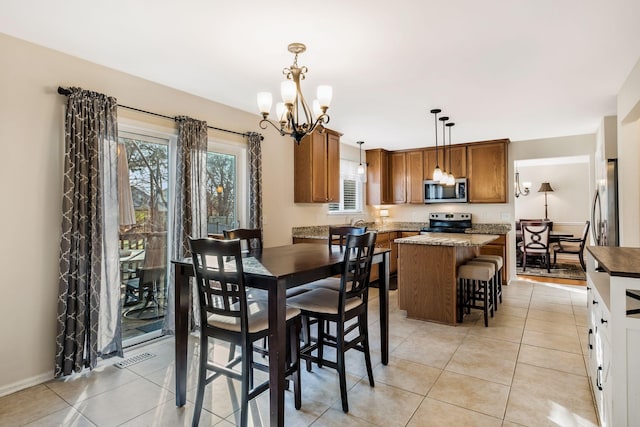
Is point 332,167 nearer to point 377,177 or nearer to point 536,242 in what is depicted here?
point 377,177

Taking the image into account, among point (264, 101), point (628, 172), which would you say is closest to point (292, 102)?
point (264, 101)

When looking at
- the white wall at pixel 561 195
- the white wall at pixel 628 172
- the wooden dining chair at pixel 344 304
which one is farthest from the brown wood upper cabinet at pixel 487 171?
the wooden dining chair at pixel 344 304

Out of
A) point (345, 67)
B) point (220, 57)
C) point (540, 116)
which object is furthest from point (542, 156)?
point (220, 57)

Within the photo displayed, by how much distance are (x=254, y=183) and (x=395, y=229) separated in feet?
11.2

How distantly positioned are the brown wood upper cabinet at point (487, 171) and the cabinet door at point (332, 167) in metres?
2.44

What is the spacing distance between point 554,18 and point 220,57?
234cm

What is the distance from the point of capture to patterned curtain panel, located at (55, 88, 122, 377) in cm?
258

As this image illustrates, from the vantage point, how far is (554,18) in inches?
87.1

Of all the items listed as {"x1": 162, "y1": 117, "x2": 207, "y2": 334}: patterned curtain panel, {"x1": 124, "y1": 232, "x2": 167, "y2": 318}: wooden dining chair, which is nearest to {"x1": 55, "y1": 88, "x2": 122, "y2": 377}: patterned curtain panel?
{"x1": 124, "y1": 232, "x2": 167, "y2": 318}: wooden dining chair

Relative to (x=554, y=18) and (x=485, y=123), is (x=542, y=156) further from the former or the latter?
(x=554, y=18)

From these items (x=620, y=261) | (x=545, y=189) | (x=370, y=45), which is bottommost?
(x=620, y=261)

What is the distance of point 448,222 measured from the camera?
257 inches

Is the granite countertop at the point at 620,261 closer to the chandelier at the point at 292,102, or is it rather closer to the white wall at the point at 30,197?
the chandelier at the point at 292,102

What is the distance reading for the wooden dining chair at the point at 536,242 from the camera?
22.1 ft
